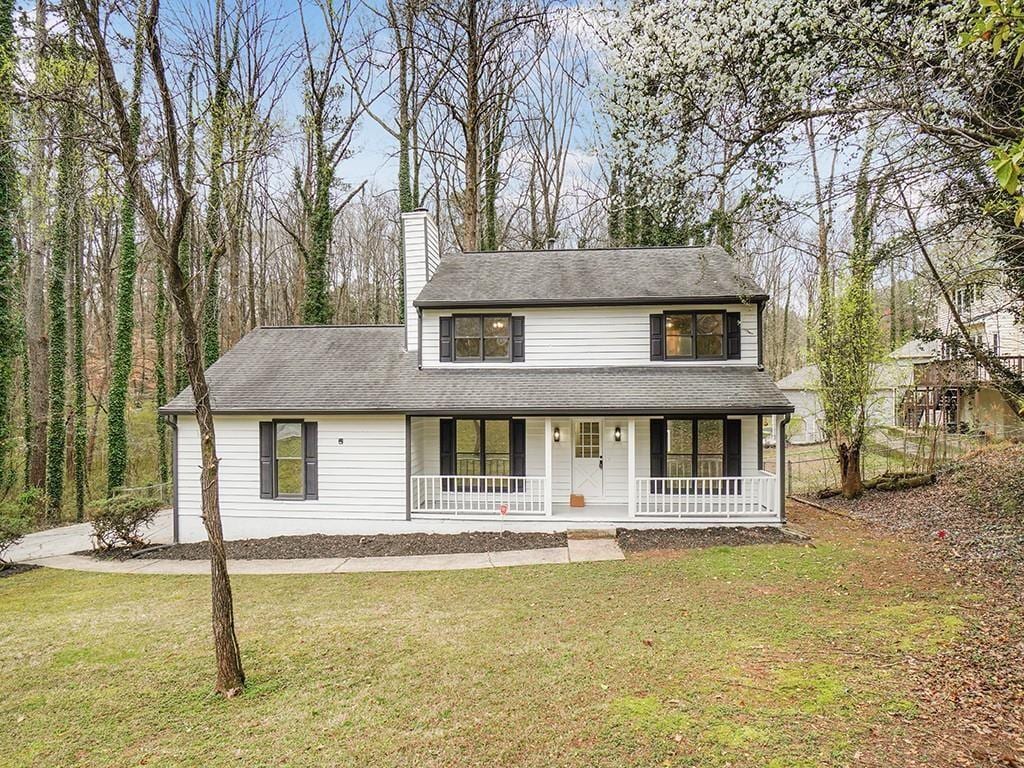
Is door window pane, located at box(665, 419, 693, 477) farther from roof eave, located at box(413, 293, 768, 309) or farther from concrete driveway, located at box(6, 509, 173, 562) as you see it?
concrete driveway, located at box(6, 509, 173, 562)

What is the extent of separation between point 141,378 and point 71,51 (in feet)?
73.1

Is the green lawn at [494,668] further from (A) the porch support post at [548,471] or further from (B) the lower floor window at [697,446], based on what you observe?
(B) the lower floor window at [697,446]

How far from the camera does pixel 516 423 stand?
11.9 meters

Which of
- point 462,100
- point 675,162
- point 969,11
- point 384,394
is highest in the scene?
point 462,100

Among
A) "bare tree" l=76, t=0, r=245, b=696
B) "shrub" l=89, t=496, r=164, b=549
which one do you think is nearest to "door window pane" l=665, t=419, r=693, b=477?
"bare tree" l=76, t=0, r=245, b=696

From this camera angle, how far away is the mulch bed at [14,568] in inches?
386

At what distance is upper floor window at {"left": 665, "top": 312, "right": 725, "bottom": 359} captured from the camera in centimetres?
1176

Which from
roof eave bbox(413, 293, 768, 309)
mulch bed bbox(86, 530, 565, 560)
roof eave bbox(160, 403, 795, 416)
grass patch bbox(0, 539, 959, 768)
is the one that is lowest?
mulch bed bbox(86, 530, 565, 560)

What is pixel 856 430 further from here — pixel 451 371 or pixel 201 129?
pixel 201 129

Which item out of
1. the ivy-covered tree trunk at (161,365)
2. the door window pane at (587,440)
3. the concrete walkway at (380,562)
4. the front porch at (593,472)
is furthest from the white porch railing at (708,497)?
the ivy-covered tree trunk at (161,365)

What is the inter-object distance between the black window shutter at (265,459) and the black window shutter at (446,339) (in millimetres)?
3921

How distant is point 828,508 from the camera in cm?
1266

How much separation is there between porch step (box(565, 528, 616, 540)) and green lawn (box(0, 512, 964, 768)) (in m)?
2.04

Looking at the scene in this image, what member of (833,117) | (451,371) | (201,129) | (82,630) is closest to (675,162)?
(833,117)
